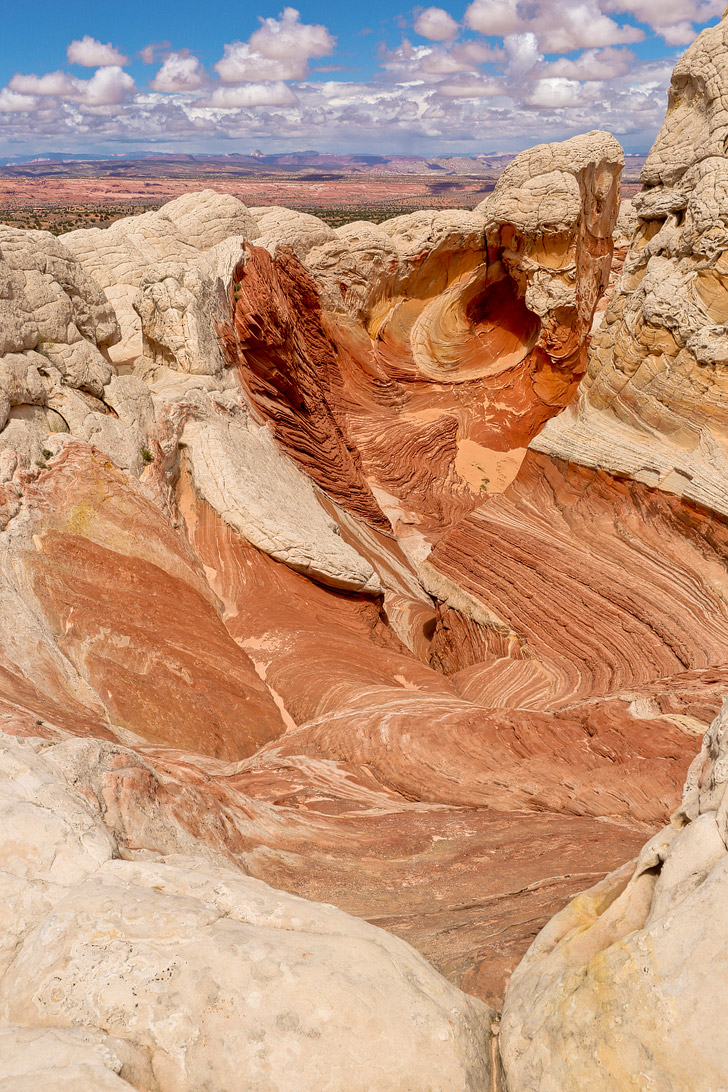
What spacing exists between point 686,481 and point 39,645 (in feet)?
25.4

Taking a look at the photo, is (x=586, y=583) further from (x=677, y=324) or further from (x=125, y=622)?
(x=125, y=622)

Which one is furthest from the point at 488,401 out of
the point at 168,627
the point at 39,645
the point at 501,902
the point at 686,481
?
the point at 501,902

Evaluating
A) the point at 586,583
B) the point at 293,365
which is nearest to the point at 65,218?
the point at 293,365

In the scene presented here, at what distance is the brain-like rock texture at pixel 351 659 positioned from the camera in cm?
259

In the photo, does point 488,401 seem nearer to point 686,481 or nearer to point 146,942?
point 686,481

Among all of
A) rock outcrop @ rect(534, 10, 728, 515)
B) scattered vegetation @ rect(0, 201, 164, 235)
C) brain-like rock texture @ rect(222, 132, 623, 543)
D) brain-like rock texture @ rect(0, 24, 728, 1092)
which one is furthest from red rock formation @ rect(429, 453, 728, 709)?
scattered vegetation @ rect(0, 201, 164, 235)

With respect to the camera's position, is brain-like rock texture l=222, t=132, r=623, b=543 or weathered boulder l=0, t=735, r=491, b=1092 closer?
weathered boulder l=0, t=735, r=491, b=1092

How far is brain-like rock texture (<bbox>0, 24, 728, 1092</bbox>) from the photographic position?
2590mm

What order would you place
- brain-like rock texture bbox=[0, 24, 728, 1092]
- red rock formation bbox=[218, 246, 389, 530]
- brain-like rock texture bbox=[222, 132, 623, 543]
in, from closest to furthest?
brain-like rock texture bbox=[0, 24, 728, 1092] → red rock formation bbox=[218, 246, 389, 530] → brain-like rock texture bbox=[222, 132, 623, 543]

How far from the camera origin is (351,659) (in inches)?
368

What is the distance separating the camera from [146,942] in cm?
274

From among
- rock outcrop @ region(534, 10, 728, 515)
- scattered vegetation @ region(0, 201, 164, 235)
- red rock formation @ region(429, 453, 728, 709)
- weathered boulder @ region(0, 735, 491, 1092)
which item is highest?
scattered vegetation @ region(0, 201, 164, 235)

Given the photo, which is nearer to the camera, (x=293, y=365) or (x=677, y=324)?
(x=677, y=324)

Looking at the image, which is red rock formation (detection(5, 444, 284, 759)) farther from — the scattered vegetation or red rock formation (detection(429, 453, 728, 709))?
the scattered vegetation
